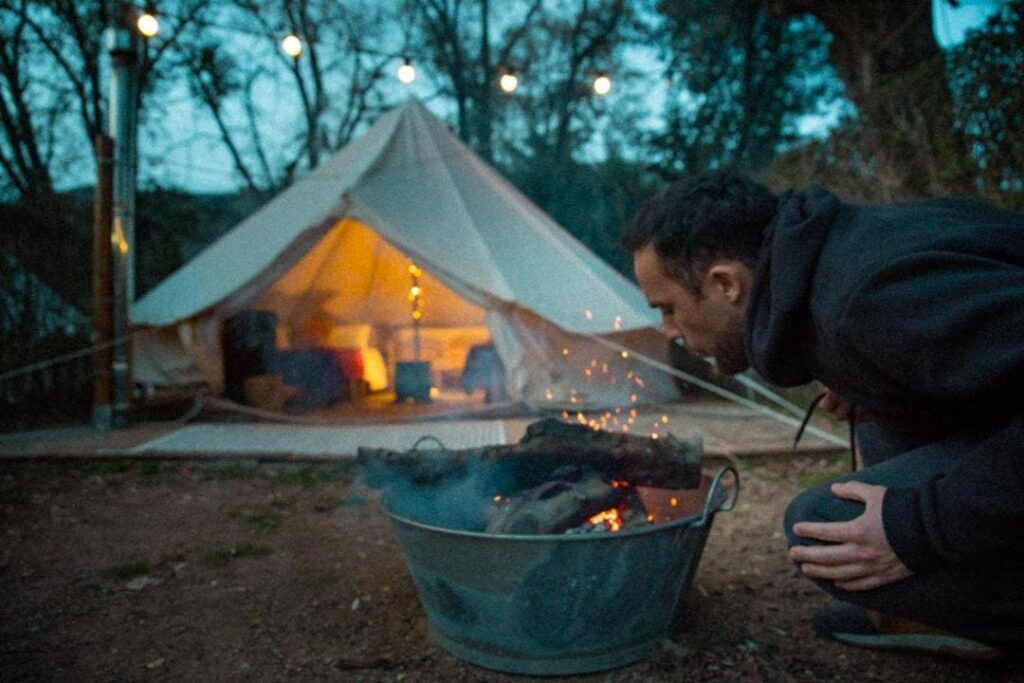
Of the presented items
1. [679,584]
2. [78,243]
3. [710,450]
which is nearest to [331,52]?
[78,243]

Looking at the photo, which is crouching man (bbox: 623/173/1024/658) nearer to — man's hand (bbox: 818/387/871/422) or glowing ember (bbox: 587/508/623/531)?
man's hand (bbox: 818/387/871/422)

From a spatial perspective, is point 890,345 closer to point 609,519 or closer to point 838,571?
point 838,571

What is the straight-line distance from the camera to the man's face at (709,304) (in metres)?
1.42

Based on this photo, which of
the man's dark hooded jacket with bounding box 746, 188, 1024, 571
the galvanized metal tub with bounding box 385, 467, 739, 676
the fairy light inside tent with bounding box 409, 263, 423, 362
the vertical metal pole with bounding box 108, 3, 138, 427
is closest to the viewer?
the man's dark hooded jacket with bounding box 746, 188, 1024, 571

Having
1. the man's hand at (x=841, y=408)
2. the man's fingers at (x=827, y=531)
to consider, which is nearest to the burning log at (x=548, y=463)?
the man's hand at (x=841, y=408)

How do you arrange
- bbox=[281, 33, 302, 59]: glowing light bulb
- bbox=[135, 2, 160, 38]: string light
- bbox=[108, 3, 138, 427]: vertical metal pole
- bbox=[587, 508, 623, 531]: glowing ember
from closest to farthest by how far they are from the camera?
1. bbox=[587, 508, 623, 531]: glowing ember
2. bbox=[108, 3, 138, 427]: vertical metal pole
3. bbox=[135, 2, 160, 38]: string light
4. bbox=[281, 33, 302, 59]: glowing light bulb

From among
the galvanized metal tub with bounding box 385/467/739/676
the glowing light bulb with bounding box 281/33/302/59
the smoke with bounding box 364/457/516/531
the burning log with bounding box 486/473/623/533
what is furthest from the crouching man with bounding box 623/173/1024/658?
the glowing light bulb with bounding box 281/33/302/59

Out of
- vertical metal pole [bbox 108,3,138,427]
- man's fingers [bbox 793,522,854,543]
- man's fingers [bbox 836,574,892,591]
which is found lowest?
man's fingers [bbox 836,574,892,591]

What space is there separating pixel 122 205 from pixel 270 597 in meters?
3.79

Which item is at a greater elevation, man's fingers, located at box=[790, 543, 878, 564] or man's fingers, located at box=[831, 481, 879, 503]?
man's fingers, located at box=[831, 481, 879, 503]

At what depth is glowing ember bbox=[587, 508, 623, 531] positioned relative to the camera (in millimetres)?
1943

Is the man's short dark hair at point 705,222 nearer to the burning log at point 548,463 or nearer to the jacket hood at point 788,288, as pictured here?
the jacket hood at point 788,288

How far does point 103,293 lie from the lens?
4.92 metres

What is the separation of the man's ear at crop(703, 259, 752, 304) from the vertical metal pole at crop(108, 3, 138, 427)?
15.5 feet
